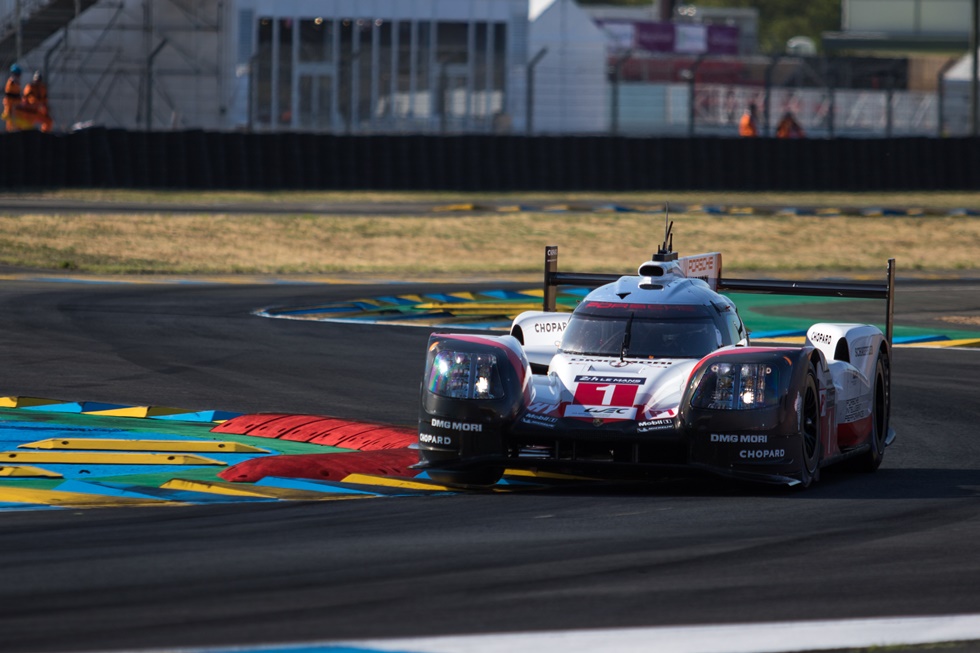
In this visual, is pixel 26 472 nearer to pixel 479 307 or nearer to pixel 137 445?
pixel 137 445

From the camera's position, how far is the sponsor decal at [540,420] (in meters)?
8.49

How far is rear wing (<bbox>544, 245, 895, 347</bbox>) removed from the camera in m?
10.3

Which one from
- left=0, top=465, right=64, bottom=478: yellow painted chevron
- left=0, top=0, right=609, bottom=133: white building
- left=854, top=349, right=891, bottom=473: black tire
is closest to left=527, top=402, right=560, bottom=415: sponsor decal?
left=854, top=349, right=891, bottom=473: black tire

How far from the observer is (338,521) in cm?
746

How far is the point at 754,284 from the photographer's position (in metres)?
10.7

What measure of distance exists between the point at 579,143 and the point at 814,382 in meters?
25.3

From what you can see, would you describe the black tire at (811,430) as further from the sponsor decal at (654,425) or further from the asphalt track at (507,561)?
the sponsor decal at (654,425)

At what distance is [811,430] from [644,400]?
3.51 feet

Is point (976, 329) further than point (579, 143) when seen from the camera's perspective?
No

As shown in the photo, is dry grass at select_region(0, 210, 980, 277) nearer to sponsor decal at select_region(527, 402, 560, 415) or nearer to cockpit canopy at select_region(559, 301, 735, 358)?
cockpit canopy at select_region(559, 301, 735, 358)

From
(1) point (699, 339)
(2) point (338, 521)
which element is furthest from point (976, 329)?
(2) point (338, 521)

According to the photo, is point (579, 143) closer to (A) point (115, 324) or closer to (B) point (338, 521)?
(A) point (115, 324)

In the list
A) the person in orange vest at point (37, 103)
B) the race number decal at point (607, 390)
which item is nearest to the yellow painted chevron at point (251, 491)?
the race number decal at point (607, 390)

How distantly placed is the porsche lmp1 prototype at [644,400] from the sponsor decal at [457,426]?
0.04 feet
